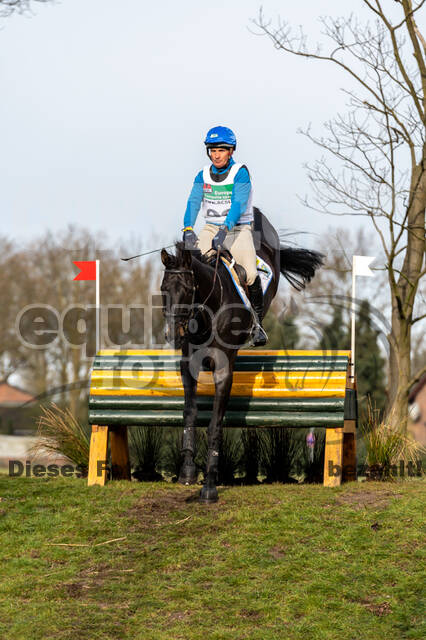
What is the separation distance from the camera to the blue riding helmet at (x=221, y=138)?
7000 mm

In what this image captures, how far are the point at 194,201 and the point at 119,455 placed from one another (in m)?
2.75

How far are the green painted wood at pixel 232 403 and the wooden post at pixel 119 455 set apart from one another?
0.52m

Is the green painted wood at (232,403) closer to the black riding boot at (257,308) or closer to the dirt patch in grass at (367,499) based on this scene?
the black riding boot at (257,308)

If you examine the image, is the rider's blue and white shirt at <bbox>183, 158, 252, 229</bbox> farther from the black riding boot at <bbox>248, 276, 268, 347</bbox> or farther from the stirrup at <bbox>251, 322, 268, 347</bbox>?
the stirrup at <bbox>251, 322, 268, 347</bbox>

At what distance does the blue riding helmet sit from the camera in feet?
23.0

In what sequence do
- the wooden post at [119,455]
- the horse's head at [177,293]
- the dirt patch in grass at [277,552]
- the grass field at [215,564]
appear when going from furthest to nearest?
1. the wooden post at [119,455]
2. the horse's head at [177,293]
3. the dirt patch in grass at [277,552]
4. the grass field at [215,564]

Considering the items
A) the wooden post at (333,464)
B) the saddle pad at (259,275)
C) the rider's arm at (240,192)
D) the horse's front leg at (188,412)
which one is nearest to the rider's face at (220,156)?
the rider's arm at (240,192)

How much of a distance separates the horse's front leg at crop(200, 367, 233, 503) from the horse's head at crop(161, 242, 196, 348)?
960mm

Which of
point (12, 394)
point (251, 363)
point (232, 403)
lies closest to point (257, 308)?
point (251, 363)

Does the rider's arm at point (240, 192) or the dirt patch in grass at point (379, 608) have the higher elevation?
the rider's arm at point (240, 192)

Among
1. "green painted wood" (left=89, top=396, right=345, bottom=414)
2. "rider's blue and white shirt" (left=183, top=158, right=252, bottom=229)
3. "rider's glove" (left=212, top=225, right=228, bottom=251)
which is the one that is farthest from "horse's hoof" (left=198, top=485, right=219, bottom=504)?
"rider's blue and white shirt" (left=183, top=158, right=252, bottom=229)

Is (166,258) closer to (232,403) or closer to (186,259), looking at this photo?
(186,259)

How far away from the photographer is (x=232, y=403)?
7414 millimetres

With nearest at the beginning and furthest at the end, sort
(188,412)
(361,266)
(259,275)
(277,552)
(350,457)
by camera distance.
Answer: (277,552) → (188,412) → (259,275) → (350,457) → (361,266)
